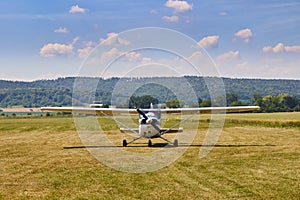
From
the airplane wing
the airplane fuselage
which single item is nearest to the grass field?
the airplane fuselage

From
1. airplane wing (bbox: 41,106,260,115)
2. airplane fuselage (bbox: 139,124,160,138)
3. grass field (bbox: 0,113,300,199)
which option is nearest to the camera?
grass field (bbox: 0,113,300,199)

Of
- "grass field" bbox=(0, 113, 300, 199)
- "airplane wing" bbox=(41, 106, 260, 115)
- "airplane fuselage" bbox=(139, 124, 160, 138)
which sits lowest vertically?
"grass field" bbox=(0, 113, 300, 199)

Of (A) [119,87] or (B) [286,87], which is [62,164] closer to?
(A) [119,87]

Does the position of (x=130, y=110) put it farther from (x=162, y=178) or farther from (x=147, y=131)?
(x=162, y=178)

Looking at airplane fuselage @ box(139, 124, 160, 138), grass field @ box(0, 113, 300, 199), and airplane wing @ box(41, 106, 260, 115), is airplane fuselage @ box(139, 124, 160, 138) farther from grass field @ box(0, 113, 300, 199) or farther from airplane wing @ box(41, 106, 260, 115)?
grass field @ box(0, 113, 300, 199)

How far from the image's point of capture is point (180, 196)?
8039 millimetres

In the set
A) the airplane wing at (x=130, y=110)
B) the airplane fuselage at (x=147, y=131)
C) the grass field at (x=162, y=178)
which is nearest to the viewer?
the grass field at (x=162, y=178)

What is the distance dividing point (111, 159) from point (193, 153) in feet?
11.6

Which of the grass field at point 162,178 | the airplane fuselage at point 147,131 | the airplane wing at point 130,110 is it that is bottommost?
the grass field at point 162,178

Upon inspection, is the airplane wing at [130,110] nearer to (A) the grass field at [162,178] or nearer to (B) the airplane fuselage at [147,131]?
(B) the airplane fuselage at [147,131]

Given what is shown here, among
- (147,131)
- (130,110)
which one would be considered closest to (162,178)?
(147,131)

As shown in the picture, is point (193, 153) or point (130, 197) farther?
point (193, 153)

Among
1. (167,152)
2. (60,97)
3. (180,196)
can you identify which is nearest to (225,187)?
(180,196)

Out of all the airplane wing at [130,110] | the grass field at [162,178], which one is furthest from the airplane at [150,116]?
the grass field at [162,178]
